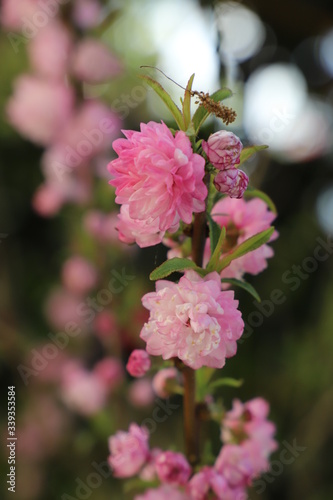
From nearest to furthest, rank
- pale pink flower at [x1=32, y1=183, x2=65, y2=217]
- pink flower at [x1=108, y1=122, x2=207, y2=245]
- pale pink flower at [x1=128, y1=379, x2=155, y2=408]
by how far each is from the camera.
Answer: pink flower at [x1=108, y1=122, x2=207, y2=245]
pale pink flower at [x1=128, y1=379, x2=155, y2=408]
pale pink flower at [x1=32, y1=183, x2=65, y2=217]

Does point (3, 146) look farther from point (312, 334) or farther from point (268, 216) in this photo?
point (268, 216)

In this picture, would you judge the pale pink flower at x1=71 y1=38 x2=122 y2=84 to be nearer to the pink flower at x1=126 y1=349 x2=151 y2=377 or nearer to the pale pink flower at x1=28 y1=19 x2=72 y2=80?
the pale pink flower at x1=28 y1=19 x2=72 y2=80

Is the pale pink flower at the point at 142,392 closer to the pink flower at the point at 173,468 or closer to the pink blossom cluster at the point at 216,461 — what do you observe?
the pink blossom cluster at the point at 216,461

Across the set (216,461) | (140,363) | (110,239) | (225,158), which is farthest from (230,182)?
(110,239)

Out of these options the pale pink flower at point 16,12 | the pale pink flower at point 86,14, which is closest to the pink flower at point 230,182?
the pale pink flower at point 86,14

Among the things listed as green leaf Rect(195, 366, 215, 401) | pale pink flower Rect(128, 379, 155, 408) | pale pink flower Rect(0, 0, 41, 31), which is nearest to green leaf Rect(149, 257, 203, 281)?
green leaf Rect(195, 366, 215, 401)

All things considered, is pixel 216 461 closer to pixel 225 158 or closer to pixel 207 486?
pixel 207 486
